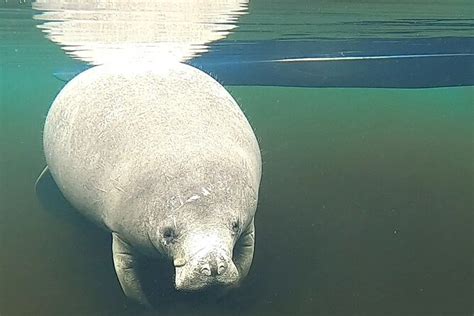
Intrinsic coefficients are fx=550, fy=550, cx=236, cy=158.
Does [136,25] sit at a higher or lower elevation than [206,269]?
higher

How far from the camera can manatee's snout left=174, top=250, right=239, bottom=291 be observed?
2.99m

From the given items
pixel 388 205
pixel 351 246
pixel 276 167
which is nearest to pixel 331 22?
pixel 276 167

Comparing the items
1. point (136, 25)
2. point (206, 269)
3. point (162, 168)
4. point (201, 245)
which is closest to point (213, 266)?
point (206, 269)

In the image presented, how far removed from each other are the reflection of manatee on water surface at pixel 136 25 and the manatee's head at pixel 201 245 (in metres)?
4.04

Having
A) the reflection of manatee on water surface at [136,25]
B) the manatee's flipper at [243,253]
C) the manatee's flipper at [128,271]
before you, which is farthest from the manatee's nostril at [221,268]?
the reflection of manatee on water surface at [136,25]

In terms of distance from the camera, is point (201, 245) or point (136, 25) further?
point (136, 25)

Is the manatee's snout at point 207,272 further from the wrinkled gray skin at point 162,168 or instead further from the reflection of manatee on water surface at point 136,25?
the reflection of manatee on water surface at point 136,25

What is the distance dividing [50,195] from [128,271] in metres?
2.40

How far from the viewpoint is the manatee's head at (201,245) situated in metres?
3.01

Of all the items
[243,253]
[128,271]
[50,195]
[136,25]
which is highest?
[136,25]

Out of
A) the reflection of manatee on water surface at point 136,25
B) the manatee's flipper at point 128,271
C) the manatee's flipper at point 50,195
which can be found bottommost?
the manatee's flipper at point 50,195

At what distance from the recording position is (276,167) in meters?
7.37

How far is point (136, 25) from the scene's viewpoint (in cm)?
829

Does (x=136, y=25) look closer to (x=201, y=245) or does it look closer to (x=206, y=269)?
(x=201, y=245)
